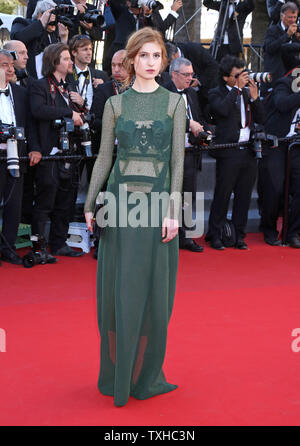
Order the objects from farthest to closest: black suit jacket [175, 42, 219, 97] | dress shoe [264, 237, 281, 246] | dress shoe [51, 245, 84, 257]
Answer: black suit jacket [175, 42, 219, 97] → dress shoe [264, 237, 281, 246] → dress shoe [51, 245, 84, 257]

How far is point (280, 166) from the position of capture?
22.6 ft

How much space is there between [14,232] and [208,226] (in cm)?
209

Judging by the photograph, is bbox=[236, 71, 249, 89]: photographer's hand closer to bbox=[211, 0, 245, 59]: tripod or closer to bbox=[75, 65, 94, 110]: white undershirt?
bbox=[75, 65, 94, 110]: white undershirt

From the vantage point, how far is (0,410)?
2.92m

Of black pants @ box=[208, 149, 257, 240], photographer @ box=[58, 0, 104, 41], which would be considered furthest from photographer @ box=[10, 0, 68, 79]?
black pants @ box=[208, 149, 257, 240]

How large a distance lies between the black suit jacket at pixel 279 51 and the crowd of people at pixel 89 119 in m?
0.02

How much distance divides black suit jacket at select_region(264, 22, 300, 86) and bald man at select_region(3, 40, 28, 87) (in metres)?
2.77

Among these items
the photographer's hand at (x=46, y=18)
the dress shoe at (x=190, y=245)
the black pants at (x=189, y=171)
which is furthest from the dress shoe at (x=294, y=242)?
the photographer's hand at (x=46, y=18)

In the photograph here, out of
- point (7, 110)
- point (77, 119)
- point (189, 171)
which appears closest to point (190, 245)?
point (189, 171)

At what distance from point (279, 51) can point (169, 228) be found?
5424 mm

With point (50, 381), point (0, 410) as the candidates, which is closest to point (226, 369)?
point (50, 381)

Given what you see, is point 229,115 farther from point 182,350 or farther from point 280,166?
point 182,350

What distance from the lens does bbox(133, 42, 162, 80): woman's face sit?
114 inches

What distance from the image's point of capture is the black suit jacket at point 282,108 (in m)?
6.69
